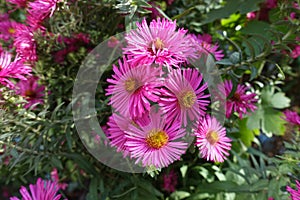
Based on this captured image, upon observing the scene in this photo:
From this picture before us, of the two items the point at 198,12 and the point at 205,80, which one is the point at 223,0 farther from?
the point at 205,80

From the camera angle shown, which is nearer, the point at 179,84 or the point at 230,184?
the point at 179,84

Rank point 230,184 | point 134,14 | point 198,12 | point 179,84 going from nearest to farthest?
point 179,84
point 134,14
point 230,184
point 198,12

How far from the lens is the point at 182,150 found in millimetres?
652

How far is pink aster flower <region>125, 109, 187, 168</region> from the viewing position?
0.62m

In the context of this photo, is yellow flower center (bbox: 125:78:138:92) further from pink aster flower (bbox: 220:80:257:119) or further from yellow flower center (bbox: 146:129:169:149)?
pink aster flower (bbox: 220:80:257:119)

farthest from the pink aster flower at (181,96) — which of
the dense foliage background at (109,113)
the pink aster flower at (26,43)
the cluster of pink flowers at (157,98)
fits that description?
the pink aster flower at (26,43)

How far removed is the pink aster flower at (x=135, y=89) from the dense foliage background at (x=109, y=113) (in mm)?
138

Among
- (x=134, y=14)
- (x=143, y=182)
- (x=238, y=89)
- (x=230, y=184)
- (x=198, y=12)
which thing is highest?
(x=134, y=14)

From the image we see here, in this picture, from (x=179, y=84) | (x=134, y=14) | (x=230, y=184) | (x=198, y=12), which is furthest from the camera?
(x=198, y=12)

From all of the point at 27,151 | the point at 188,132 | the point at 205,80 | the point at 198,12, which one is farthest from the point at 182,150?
the point at 198,12

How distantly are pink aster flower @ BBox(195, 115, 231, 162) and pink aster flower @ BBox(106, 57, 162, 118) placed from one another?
0.34 feet

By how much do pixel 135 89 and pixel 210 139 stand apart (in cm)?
16

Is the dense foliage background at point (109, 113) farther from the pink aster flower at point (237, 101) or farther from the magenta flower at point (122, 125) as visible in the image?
the magenta flower at point (122, 125)

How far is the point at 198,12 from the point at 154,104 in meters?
0.55
